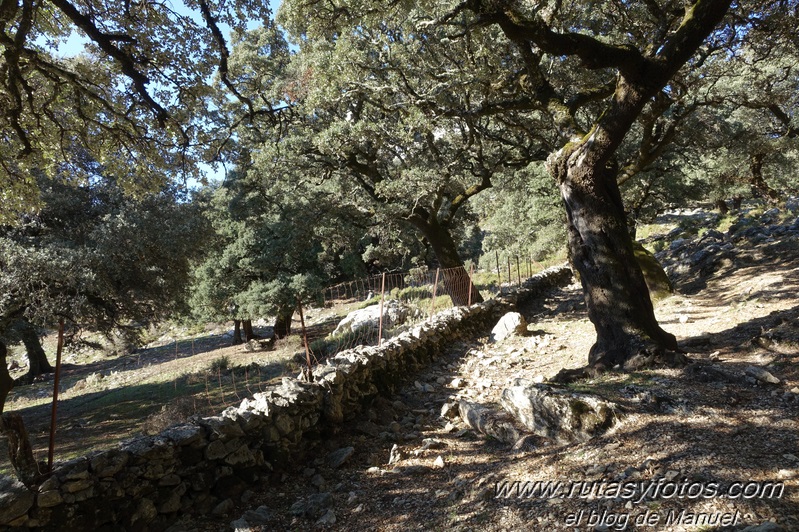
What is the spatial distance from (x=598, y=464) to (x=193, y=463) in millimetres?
3458

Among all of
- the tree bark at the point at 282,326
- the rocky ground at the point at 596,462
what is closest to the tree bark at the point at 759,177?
the rocky ground at the point at 596,462

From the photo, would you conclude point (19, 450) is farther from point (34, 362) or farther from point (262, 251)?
point (34, 362)

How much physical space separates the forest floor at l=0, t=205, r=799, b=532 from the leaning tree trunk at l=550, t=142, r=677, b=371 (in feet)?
1.94

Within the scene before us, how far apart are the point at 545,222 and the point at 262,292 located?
1224 cm

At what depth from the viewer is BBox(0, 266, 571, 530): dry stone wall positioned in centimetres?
317

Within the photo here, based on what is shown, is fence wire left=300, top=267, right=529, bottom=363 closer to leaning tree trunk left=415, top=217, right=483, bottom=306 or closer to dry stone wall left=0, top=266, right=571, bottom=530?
leaning tree trunk left=415, top=217, right=483, bottom=306

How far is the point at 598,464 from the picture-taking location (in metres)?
3.32

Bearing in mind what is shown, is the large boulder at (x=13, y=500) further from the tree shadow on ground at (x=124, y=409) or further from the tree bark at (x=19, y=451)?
the tree shadow on ground at (x=124, y=409)

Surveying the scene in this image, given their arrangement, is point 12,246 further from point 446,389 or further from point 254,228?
point 446,389

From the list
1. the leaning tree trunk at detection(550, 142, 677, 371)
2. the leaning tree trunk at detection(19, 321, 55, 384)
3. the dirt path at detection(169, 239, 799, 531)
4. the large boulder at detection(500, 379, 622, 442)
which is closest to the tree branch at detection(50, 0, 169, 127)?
the dirt path at detection(169, 239, 799, 531)

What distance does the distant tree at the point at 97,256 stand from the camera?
29.9ft

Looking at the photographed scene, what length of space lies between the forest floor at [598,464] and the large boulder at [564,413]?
0.38ft

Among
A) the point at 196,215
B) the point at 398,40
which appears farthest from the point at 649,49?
the point at 196,215

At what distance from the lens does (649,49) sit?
20.4ft
